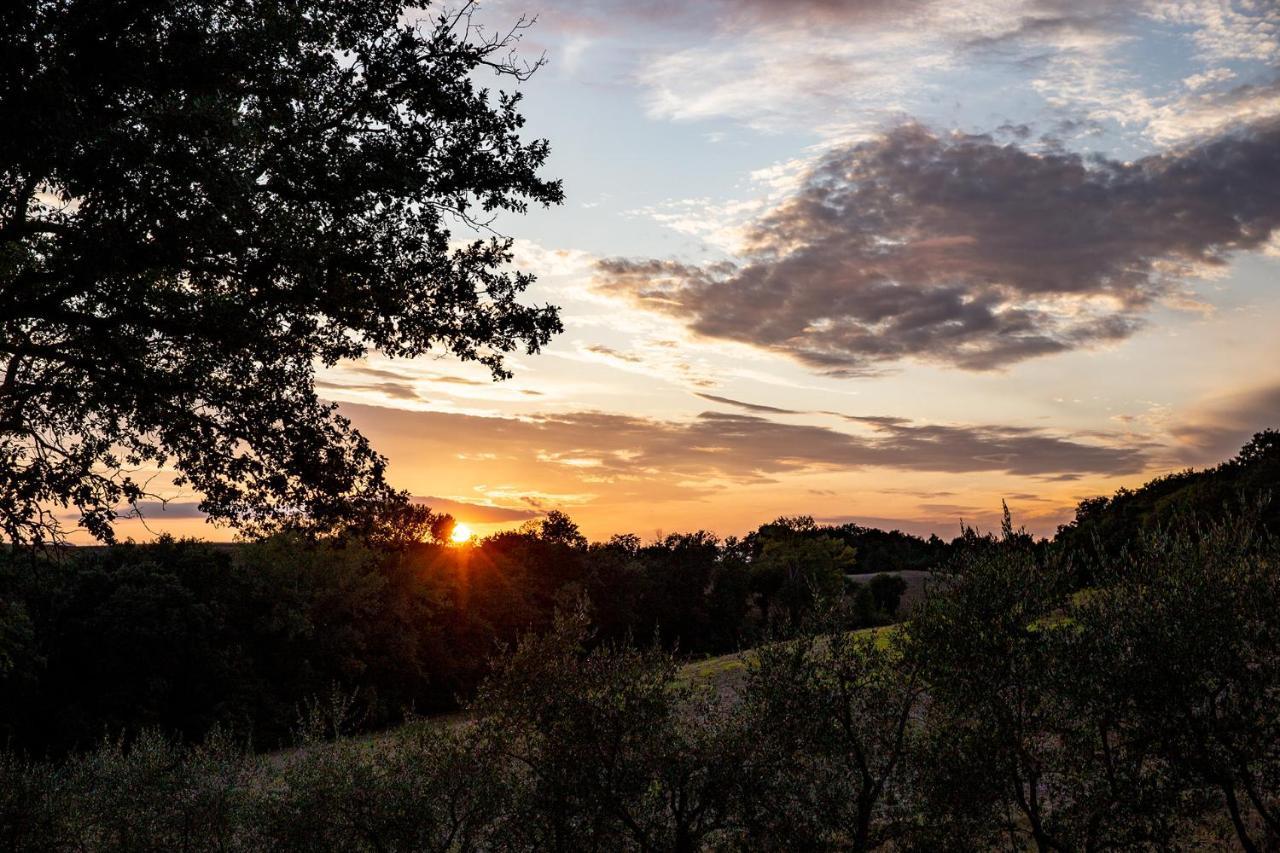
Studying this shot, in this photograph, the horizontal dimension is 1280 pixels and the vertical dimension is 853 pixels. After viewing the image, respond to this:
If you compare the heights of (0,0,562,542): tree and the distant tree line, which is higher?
(0,0,562,542): tree

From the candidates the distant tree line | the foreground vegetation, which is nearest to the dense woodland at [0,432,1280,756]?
the distant tree line

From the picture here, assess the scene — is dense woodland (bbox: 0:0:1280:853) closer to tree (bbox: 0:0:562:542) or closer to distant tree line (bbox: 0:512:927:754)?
tree (bbox: 0:0:562:542)

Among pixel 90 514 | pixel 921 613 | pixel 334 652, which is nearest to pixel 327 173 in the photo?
pixel 90 514

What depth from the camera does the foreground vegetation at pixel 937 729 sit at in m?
16.5

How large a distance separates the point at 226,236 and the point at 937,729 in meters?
15.3

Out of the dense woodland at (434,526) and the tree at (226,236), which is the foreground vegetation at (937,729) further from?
the tree at (226,236)

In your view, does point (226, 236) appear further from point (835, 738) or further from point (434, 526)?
point (835, 738)

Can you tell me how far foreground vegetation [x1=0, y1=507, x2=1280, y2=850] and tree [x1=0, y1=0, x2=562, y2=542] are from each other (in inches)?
247

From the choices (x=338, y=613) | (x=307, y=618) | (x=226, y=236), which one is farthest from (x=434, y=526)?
(x=338, y=613)

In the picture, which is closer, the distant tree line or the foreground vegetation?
the foreground vegetation

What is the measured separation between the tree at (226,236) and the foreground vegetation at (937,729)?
6286 millimetres

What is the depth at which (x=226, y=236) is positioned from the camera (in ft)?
48.6

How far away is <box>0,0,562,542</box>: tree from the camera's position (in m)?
13.7

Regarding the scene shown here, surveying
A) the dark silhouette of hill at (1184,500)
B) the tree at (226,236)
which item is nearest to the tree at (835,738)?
the tree at (226,236)
